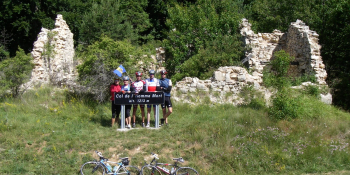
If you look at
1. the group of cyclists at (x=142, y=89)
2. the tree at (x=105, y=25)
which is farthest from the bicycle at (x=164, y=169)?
the tree at (x=105, y=25)

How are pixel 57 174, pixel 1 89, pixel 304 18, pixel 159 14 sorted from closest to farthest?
pixel 57 174 → pixel 1 89 → pixel 304 18 → pixel 159 14

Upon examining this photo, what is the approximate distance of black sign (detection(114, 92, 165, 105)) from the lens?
8281 millimetres

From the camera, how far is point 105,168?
6.54 metres

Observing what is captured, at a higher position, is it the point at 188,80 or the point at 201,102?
the point at 188,80

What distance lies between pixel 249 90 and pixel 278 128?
2921 mm

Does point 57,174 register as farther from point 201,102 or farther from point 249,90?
point 249,90

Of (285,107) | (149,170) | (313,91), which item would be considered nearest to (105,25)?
(313,91)

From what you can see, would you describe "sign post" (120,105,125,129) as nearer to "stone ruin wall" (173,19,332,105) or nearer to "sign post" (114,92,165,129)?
"sign post" (114,92,165,129)

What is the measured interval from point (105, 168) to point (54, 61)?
8.39 metres

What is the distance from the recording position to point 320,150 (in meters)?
7.45

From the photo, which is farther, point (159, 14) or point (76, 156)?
point (159, 14)

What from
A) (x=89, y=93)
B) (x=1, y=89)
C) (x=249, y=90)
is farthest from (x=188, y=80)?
(x=1, y=89)

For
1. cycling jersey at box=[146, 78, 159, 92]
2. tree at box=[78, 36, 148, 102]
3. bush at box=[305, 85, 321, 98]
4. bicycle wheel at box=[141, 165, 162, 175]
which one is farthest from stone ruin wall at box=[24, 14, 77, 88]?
bush at box=[305, 85, 321, 98]

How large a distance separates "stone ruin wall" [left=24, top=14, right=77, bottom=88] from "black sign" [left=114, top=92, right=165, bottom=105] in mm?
3929
